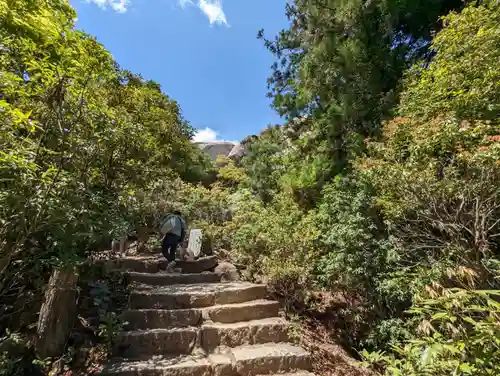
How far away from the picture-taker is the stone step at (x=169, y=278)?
4.99 meters

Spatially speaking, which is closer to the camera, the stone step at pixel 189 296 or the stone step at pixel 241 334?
the stone step at pixel 241 334

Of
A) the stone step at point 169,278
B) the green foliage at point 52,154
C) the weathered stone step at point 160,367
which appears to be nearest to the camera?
the green foliage at point 52,154

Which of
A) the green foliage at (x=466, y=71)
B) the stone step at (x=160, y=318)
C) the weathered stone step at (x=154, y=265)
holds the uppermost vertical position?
the green foliage at (x=466, y=71)

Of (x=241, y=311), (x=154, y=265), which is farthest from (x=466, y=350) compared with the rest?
(x=154, y=265)

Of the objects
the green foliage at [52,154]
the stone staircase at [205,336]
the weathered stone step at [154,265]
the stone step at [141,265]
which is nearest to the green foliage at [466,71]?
the stone staircase at [205,336]

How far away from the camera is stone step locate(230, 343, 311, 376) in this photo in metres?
3.19

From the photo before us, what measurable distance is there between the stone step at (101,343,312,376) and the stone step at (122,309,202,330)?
0.49 metres

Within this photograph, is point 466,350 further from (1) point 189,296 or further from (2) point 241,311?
(1) point 189,296

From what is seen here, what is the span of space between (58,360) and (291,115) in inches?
324

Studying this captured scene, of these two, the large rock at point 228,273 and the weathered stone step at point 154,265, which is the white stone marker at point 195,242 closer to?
the weathered stone step at point 154,265

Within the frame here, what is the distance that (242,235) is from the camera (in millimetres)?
6086

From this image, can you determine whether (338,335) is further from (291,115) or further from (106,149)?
(291,115)

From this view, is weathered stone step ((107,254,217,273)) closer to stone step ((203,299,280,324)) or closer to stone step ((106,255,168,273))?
stone step ((106,255,168,273))

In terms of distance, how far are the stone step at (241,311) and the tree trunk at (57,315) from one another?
174 centimetres
